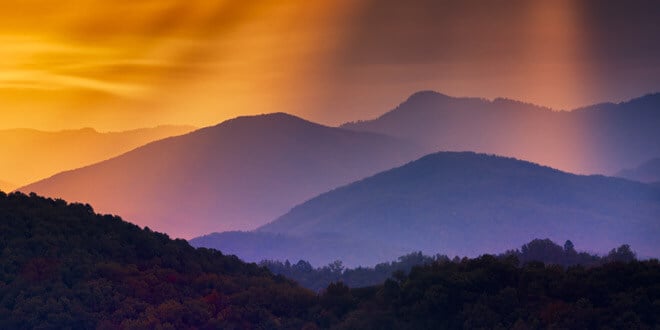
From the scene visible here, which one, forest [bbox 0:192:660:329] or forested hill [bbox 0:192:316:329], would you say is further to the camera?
forested hill [bbox 0:192:316:329]

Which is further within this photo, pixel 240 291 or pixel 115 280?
pixel 240 291

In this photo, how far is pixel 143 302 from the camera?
4003 inches

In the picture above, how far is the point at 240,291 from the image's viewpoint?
108750 millimetres

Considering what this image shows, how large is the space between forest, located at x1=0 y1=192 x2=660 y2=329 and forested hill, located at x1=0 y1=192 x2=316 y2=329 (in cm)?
10

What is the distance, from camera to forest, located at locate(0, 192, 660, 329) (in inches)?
3556

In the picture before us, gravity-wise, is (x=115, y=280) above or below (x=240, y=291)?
above

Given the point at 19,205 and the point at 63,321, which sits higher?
the point at 19,205

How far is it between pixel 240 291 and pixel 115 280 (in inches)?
401

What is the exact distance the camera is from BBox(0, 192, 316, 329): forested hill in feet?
326

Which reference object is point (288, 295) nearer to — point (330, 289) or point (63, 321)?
point (330, 289)

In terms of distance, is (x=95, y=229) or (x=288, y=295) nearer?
(x=288, y=295)

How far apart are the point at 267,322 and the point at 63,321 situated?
1515 cm

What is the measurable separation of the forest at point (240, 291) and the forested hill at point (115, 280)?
0.34 feet

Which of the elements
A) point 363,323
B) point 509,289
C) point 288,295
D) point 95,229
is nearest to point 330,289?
point 288,295
